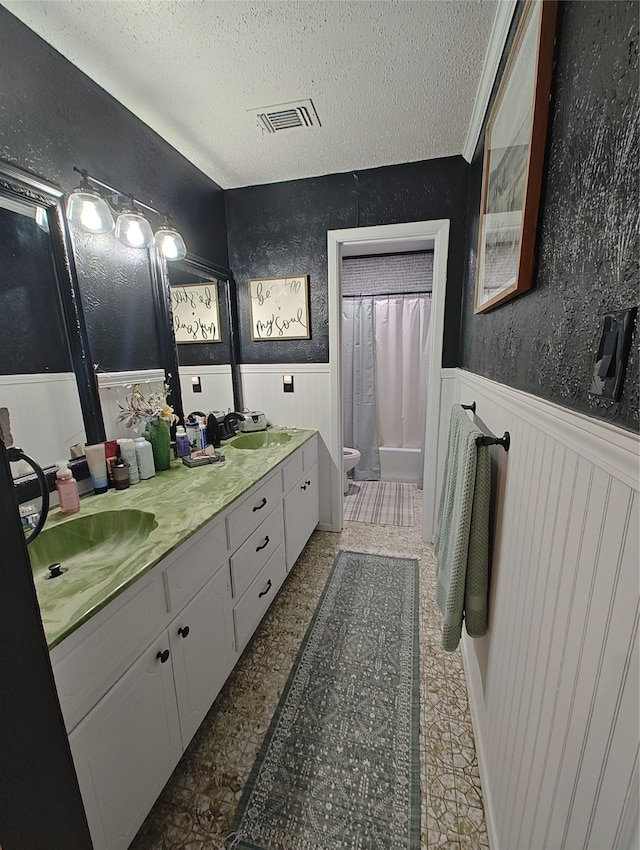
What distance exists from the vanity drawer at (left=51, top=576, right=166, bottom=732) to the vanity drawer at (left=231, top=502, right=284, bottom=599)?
1.45ft

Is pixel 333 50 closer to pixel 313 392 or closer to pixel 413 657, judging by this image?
pixel 313 392

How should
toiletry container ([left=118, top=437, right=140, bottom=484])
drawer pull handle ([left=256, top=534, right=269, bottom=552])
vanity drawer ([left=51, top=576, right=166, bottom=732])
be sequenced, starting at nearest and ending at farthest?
vanity drawer ([left=51, top=576, right=166, bottom=732])
toiletry container ([left=118, top=437, right=140, bottom=484])
drawer pull handle ([left=256, top=534, right=269, bottom=552])

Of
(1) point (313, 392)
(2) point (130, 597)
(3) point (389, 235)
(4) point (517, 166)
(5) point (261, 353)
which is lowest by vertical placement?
(2) point (130, 597)

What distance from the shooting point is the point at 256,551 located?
1.57m

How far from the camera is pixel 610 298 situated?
0.48 m

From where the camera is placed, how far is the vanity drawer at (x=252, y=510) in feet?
4.44

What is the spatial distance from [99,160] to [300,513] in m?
2.03

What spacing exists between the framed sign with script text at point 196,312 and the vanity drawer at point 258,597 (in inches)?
53.8

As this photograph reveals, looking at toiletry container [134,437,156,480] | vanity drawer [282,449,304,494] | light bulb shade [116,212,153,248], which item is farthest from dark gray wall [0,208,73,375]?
vanity drawer [282,449,304,494]

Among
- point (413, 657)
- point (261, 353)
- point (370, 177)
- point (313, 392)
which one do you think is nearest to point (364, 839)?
point (413, 657)

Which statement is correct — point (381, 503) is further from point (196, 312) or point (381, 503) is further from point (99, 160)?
point (99, 160)

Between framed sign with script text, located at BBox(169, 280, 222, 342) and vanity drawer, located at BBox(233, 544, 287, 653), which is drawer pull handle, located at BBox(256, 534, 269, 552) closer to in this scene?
vanity drawer, located at BBox(233, 544, 287, 653)

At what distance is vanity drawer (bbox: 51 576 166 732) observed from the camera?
0.72 m

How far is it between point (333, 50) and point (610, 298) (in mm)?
1503
